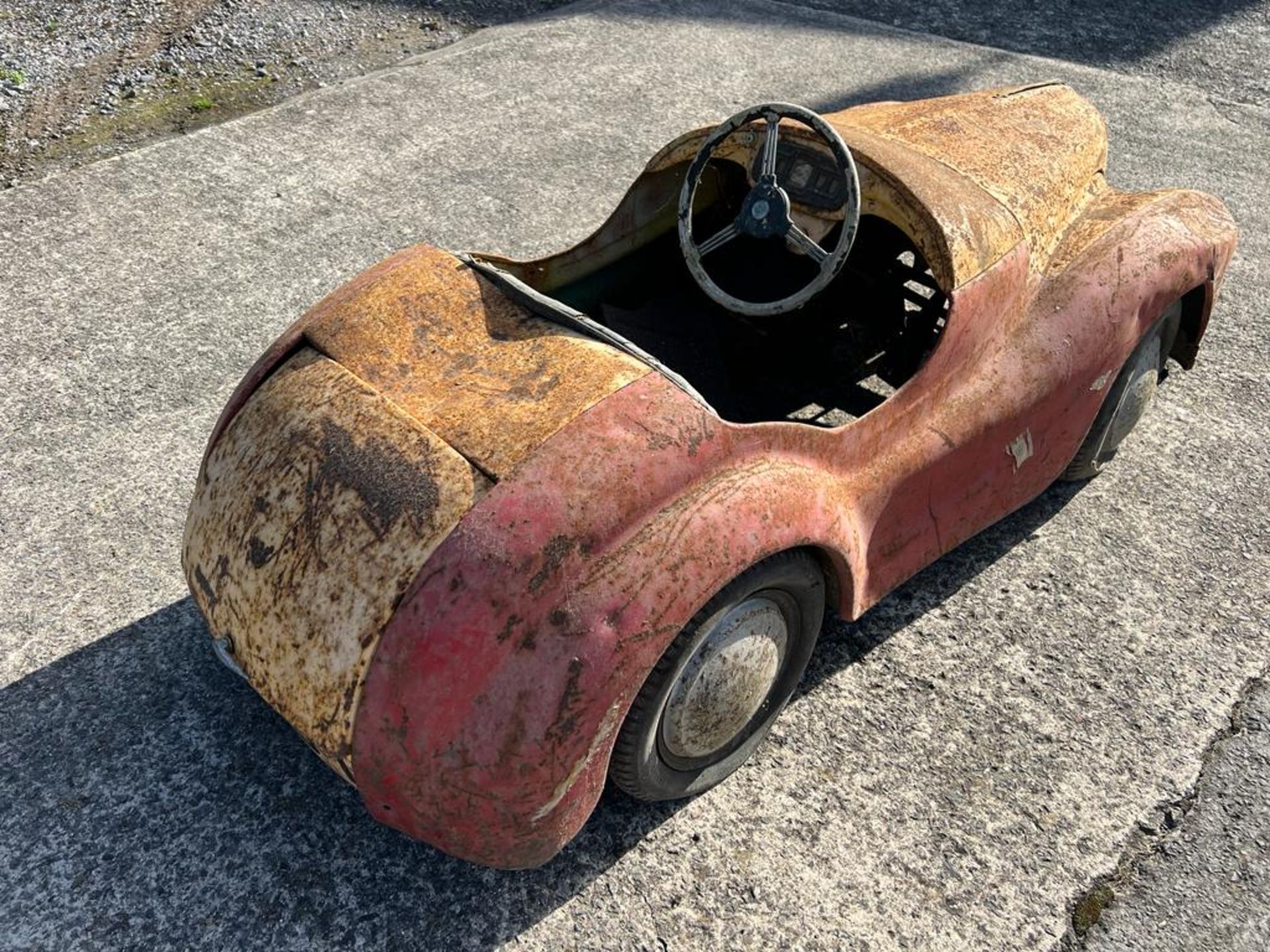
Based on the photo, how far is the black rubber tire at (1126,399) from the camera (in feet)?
10.6

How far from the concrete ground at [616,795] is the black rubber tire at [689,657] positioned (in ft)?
0.42

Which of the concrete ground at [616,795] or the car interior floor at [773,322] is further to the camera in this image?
the car interior floor at [773,322]

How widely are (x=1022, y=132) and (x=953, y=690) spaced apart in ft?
6.18

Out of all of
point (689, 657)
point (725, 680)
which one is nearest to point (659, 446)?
point (689, 657)

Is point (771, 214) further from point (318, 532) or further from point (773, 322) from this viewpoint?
point (318, 532)

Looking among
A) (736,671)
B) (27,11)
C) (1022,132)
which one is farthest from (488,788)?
(27,11)

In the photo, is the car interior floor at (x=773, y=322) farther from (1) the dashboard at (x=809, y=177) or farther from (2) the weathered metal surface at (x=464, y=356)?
(2) the weathered metal surface at (x=464, y=356)

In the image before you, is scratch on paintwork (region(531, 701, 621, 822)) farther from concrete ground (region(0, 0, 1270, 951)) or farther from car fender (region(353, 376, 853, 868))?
concrete ground (region(0, 0, 1270, 951))

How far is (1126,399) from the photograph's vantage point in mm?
3303

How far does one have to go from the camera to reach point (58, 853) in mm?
2367

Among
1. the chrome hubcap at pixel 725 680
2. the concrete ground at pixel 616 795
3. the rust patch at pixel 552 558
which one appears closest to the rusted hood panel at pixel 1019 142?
the concrete ground at pixel 616 795

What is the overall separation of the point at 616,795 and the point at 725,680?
0.47 m

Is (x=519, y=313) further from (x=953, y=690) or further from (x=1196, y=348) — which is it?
(x=1196, y=348)

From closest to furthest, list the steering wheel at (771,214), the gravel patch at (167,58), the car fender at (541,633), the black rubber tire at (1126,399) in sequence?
1. the car fender at (541,633)
2. the steering wheel at (771,214)
3. the black rubber tire at (1126,399)
4. the gravel patch at (167,58)
